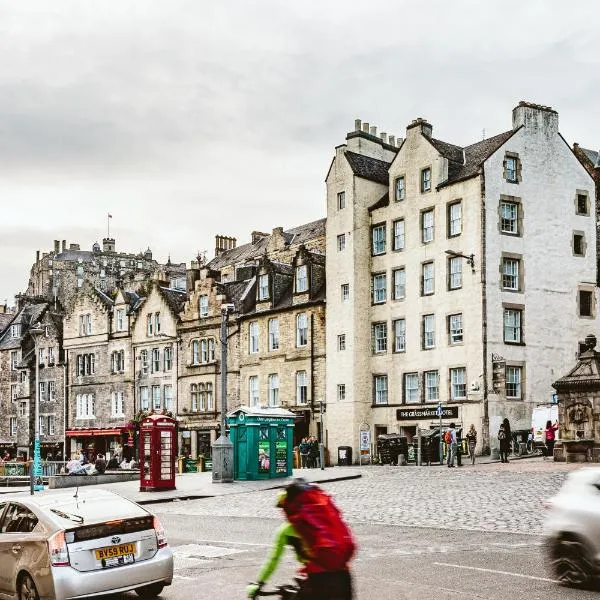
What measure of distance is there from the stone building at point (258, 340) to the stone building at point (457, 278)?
178 cm

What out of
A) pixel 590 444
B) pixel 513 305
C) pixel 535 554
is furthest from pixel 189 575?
pixel 513 305

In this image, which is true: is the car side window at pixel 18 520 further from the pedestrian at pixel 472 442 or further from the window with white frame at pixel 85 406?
the window with white frame at pixel 85 406

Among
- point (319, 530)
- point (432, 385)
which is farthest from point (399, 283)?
point (319, 530)

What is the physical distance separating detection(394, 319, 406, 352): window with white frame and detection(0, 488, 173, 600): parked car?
3948cm

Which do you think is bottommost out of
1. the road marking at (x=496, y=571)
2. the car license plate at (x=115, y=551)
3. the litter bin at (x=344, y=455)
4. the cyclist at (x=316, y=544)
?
the litter bin at (x=344, y=455)

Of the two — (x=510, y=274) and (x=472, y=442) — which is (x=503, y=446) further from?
(x=510, y=274)

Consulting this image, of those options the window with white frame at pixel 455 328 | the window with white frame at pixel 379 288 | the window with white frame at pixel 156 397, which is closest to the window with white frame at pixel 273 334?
the window with white frame at pixel 379 288

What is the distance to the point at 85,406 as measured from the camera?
70562 mm

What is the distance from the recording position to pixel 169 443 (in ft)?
104

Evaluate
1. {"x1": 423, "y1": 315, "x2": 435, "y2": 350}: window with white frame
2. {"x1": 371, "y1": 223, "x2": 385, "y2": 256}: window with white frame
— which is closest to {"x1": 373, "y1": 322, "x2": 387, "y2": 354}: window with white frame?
{"x1": 423, "y1": 315, "x2": 435, "y2": 350}: window with white frame

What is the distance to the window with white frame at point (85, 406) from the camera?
69.8 m

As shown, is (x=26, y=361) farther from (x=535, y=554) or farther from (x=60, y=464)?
(x=535, y=554)

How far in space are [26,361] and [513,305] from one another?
A: 4459 cm

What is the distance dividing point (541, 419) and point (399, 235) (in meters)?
13.1
